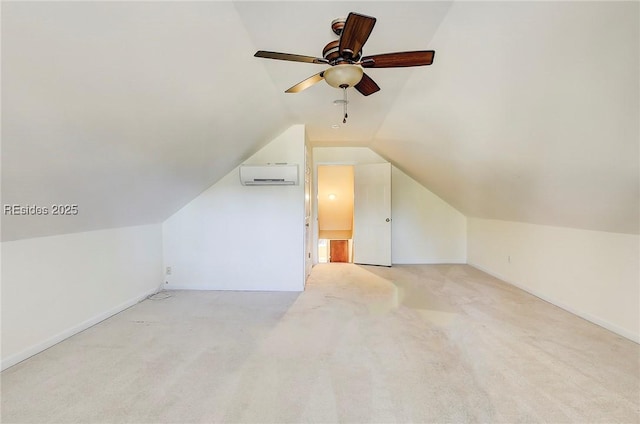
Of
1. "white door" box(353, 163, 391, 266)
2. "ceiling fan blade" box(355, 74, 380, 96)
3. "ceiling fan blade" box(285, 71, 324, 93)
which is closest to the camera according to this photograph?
"ceiling fan blade" box(285, 71, 324, 93)

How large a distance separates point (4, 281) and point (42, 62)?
183 centimetres

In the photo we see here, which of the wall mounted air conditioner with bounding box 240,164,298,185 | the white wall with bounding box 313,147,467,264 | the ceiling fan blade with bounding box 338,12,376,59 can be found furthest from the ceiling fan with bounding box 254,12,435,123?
the white wall with bounding box 313,147,467,264

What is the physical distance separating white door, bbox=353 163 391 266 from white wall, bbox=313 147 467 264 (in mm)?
356

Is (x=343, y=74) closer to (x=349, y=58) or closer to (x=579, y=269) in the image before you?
(x=349, y=58)

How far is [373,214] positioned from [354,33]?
4.31 m

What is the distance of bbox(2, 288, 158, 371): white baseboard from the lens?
2.16 m

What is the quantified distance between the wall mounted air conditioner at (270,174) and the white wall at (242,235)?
0.51 feet

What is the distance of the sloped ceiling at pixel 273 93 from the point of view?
4.47ft

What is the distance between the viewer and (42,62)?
132 cm

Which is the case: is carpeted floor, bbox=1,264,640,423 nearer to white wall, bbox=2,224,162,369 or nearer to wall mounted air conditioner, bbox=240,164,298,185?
white wall, bbox=2,224,162,369

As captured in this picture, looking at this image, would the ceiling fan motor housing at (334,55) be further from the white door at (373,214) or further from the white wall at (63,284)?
the white door at (373,214)

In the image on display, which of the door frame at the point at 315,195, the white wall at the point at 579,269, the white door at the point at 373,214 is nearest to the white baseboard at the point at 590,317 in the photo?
the white wall at the point at 579,269

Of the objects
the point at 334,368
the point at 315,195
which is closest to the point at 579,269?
the point at 334,368

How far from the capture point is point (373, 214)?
559 cm
